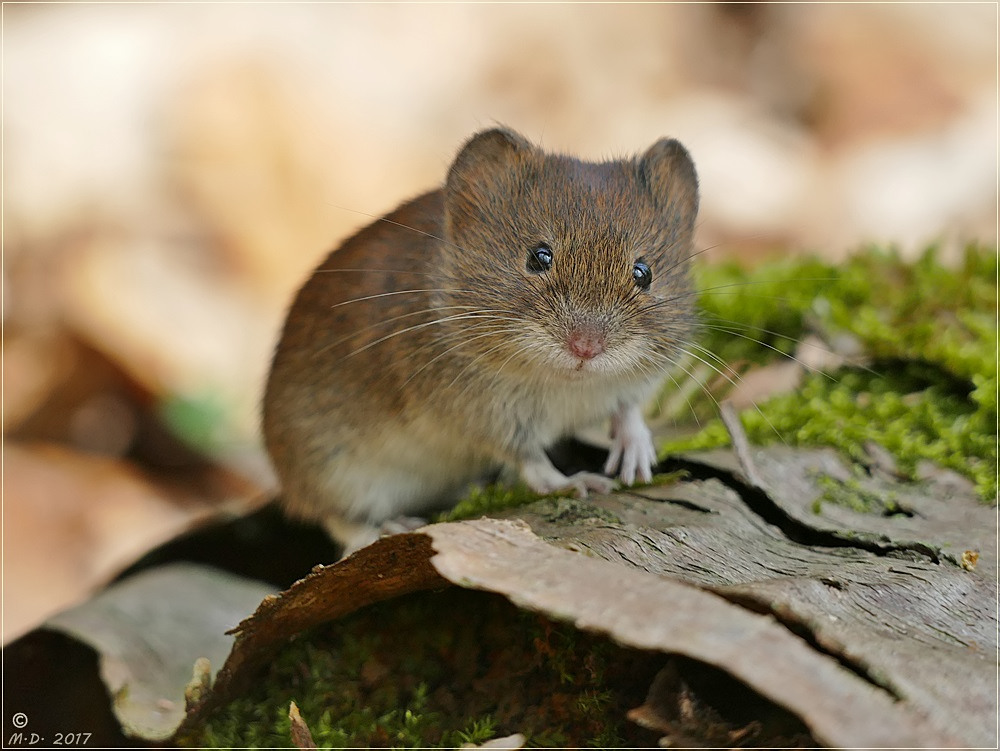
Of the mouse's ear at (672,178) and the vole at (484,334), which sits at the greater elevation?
the mouse's ear at (672,178)

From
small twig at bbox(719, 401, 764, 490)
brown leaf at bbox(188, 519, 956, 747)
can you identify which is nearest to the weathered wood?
small twig at bbox(719, 401, 764, 490)

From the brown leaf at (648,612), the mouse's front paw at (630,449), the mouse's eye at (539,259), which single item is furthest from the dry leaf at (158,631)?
the mouse's eye at (539,259)

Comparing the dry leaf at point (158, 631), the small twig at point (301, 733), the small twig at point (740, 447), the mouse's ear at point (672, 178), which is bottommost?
the dry leaf at point (158, 631)

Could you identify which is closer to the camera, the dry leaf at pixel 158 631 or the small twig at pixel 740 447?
the dry leaf at pixel 158 631

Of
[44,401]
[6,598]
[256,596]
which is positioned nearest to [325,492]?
[256,596]

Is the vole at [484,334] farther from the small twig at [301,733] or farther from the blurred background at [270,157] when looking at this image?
the small twig at [301,733]

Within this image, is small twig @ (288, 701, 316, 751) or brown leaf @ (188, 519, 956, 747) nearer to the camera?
brown leaf @ (188, 519, 956, 747)

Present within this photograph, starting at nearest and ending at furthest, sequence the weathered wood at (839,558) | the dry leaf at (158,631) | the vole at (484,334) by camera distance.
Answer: the weathered wood at (839,558)
the dry leaf at (158,631)
the vole at (484,334)

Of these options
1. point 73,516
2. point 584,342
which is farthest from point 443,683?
point 73,516

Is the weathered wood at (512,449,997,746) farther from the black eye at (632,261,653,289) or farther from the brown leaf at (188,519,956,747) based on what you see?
the black eye at (632,261,653,289)

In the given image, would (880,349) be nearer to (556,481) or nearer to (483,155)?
(556,481)
